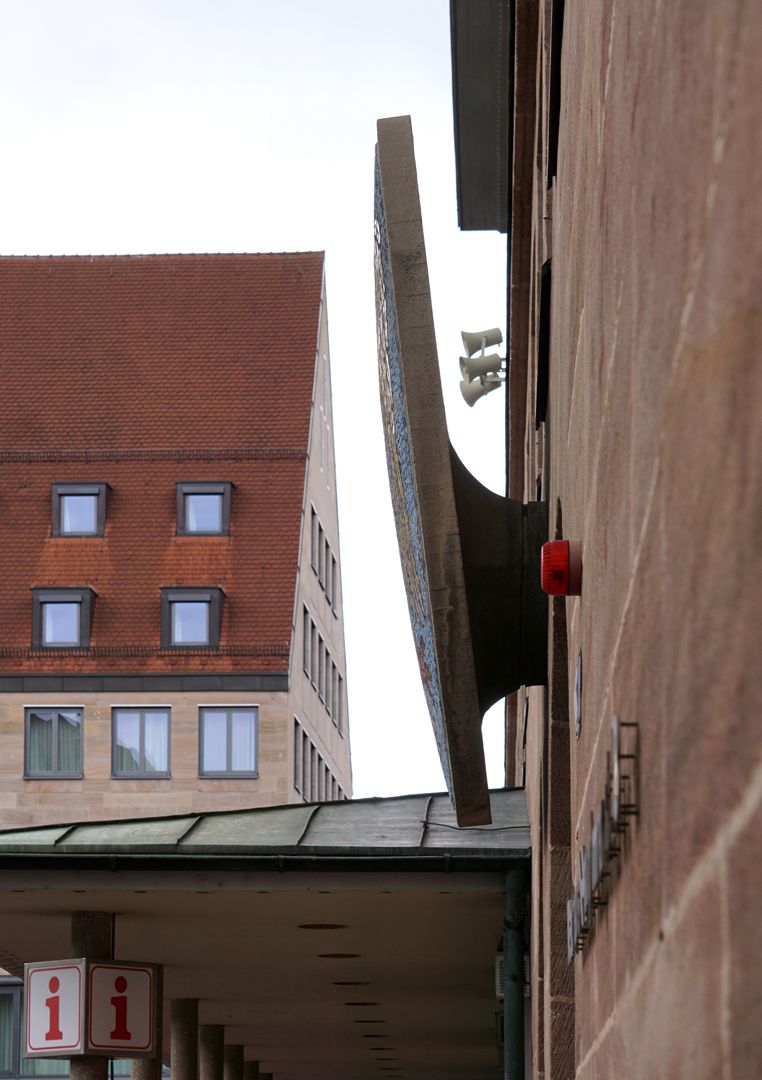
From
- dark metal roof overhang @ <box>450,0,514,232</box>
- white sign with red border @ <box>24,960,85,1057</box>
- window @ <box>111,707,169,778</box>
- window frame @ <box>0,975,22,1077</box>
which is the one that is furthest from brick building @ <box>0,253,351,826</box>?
white sign with red border @ <box>24,960,85,1057</box>

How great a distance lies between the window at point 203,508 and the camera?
47.4m

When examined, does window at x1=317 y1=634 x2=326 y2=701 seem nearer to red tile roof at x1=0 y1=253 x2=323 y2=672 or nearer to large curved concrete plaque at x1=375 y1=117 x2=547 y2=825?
red tile roof at x1=0 y1=253 x2=323 y2=672

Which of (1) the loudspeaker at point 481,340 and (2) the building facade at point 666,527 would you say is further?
(1) the loudspeaker at point 481,340

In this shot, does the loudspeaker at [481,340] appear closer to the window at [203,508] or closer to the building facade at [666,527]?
the building facade at [666,527]

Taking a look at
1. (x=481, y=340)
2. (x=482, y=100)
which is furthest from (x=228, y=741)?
(x=482, y=100)

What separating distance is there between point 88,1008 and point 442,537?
8156mm

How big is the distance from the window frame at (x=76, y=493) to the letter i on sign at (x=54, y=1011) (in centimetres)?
3484

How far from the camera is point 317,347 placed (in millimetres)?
50812

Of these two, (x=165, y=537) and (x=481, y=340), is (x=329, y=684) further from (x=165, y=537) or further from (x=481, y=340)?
(x=481, y=340)

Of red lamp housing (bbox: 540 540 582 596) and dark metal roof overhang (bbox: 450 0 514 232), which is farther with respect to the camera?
dark metal roof overhang (bbox: 450 0 514 232)

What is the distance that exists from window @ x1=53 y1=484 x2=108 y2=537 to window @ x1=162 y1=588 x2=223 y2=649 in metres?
2.97

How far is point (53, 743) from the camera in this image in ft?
147

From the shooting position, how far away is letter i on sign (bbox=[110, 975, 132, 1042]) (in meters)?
13.2

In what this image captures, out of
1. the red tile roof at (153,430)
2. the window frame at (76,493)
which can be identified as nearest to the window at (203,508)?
the red tile roof at (153,430)
